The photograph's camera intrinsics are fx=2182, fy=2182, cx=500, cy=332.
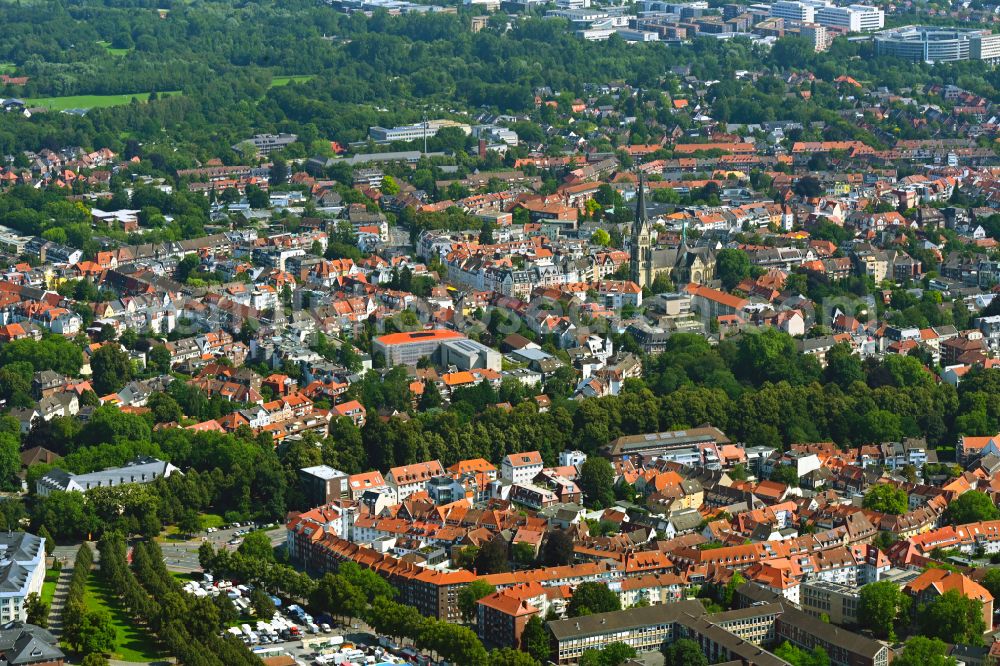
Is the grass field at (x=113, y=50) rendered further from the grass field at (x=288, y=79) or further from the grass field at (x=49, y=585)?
the grass field at (x=49, y=585)

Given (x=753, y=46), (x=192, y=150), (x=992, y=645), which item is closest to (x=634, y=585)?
(x=992, y=645)

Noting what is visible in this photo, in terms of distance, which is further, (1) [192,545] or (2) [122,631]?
(1) [192,545]

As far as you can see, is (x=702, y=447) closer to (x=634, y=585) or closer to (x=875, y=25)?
(x=634, y=585)

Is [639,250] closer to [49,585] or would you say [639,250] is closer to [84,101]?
[49,585]

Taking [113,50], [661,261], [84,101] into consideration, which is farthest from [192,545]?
[113,50]

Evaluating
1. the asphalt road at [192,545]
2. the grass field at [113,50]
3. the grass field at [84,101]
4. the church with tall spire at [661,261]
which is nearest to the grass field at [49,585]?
the asphalt road at [192,545]

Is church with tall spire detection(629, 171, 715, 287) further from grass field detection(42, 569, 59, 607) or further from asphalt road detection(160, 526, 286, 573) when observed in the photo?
grass field detection(42, 569, 59, 607)

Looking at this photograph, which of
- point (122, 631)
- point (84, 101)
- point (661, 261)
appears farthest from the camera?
point (84, 101)
